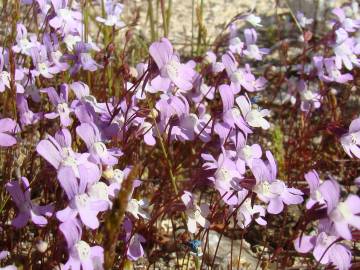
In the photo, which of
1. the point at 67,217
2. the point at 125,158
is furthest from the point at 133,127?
the point at 67,217

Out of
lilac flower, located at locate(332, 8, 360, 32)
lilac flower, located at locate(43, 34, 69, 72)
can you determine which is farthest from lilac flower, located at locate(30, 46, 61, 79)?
lilac flower, located at locate(332, 8, 360, 32)

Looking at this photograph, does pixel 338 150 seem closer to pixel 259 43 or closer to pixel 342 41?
pixel 342 41

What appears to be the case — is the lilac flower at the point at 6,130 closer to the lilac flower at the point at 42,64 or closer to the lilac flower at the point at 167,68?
the lilac flower at the point at 167,68

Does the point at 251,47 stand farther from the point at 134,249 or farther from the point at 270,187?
the point at 134,249

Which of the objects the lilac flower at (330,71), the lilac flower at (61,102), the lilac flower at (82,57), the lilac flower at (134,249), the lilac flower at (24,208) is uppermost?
the lilac flower at (82,57)

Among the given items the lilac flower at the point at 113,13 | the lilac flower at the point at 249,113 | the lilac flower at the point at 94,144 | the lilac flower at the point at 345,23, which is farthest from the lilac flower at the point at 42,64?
the lilac flower at the point at 345,23

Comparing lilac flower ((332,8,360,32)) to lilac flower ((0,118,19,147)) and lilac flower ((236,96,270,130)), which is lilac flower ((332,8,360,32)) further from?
lilac flower ((0,118,19,147))
